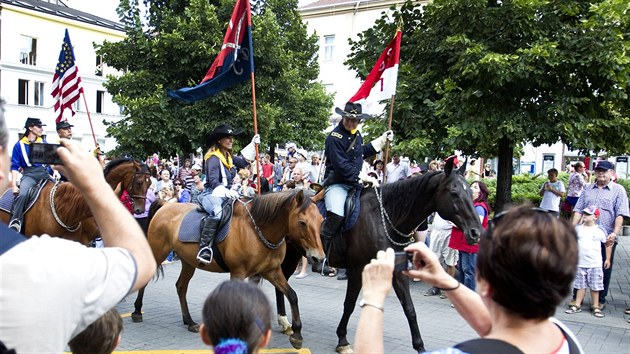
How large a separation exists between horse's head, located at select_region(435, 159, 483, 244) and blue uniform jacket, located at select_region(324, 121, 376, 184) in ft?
3.81

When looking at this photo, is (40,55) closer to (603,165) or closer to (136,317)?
(136,317)

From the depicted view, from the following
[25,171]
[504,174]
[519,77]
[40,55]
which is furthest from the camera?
[40,55]

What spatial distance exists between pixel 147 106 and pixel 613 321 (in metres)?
18.4

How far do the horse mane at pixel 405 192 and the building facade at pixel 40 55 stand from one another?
36.0m

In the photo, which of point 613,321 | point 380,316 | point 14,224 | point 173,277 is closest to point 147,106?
point 173,277

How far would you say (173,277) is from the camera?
11.4 meters

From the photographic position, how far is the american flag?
1127 cm

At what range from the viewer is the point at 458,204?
649 centimetres

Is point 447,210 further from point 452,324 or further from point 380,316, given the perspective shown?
point 380,316

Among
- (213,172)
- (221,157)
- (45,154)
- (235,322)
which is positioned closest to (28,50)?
(221,157)

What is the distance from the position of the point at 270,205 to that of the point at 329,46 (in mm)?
37361

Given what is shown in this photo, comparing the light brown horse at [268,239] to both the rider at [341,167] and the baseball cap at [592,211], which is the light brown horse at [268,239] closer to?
the rider at [341,167]

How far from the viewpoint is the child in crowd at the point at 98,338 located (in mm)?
2510

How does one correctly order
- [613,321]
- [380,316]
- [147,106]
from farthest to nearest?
[147,106] < [613,321] < [380,316]
